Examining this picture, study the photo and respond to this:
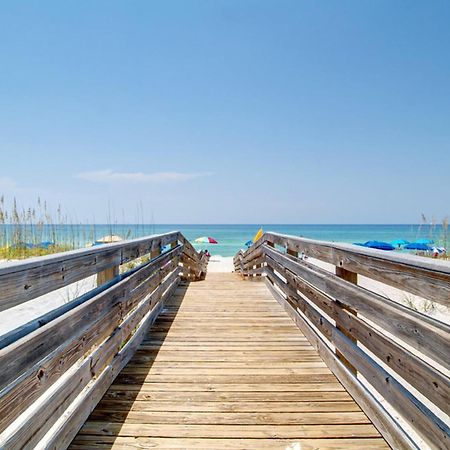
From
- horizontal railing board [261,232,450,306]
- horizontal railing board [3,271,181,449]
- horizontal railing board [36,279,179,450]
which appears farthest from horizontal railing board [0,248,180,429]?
horizontal railing board [261,232,450,306]

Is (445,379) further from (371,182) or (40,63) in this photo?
(371,182)

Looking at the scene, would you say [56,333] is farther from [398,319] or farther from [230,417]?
[398,319]

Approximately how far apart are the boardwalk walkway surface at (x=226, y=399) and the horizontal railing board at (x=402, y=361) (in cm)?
49

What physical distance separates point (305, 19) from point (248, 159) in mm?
23251

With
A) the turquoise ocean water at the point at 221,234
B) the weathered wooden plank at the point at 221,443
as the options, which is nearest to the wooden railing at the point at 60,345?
the weathered wooden plank at the point at 221,443

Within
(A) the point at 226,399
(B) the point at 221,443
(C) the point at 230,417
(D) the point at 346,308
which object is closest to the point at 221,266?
(D) the point at 346,308

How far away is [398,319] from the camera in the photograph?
156cm

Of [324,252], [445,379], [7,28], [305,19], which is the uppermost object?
[305,19]

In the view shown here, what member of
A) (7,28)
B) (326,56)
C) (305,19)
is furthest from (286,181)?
(7,28)

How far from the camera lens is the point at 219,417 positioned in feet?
6.50

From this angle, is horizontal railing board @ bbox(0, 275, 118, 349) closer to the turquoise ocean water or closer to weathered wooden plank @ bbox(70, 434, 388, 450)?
weathered wooden plank @ bbox(70, 434, 388, 450)

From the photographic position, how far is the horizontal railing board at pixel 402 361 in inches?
49.1

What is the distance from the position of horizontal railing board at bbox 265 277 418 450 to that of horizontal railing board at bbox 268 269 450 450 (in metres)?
0.13

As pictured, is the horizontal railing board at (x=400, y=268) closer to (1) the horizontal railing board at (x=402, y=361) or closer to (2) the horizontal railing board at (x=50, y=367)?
(1) the horizontal railing board at (x=402, y=361)
